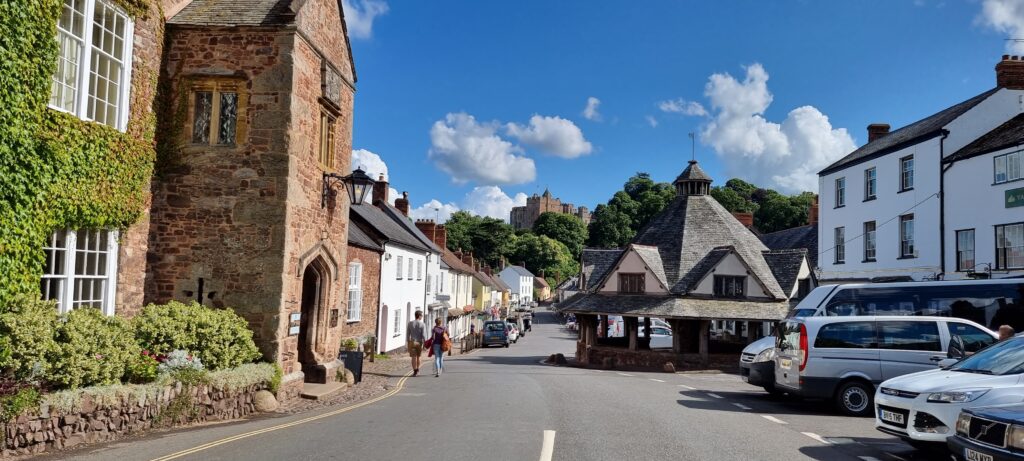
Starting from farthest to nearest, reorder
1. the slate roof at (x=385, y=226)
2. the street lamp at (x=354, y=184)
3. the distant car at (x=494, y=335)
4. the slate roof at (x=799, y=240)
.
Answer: the distant car at (x=494, y=335) < the slate roof at (x=799, y=240) < the slate roof at (x=385, y=226) < the street lamp at (x=354, y=184)

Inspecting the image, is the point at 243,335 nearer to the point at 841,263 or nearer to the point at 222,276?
the point at 222,276

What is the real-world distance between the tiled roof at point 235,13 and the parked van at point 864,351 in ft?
40.0

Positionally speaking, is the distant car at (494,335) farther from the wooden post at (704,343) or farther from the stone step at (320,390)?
the stone step at (320,390)

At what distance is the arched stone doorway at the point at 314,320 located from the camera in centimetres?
1569

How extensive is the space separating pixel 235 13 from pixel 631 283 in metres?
21.7

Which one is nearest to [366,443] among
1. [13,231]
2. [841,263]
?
[13,231]

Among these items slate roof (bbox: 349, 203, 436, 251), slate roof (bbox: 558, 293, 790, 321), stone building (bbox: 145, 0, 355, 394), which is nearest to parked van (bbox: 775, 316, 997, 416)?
stone building (bbox: 145, 0, 355, 394)

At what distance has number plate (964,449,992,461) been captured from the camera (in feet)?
20.6

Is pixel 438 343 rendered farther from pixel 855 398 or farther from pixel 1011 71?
pixel 1011 71

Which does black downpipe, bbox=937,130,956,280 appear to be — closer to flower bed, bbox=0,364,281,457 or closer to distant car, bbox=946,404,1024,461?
distant car, bbox=946,404,1024,461

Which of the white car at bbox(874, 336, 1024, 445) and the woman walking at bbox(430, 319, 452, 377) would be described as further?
the woman walking at bbox(430, 319, 452, 377)

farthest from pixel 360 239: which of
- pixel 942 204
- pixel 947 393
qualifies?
pixel 942 204

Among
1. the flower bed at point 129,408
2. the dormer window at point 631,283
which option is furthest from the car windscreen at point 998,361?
the dormer window at point 631,283

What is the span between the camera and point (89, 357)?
908 cm
